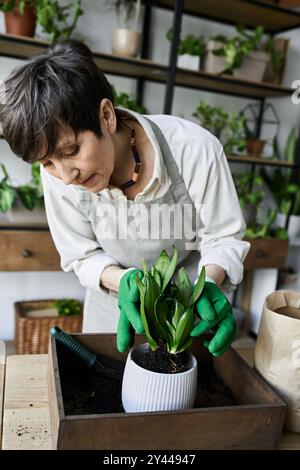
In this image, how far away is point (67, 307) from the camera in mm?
2400

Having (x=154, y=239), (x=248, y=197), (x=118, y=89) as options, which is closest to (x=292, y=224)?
(x=248, y=197)

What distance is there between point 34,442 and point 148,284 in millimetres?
304

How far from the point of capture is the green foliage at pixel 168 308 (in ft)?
2.21

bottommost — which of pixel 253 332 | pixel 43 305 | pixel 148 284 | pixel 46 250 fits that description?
pixel 253 332

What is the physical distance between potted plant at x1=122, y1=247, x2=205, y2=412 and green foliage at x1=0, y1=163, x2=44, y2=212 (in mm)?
1496

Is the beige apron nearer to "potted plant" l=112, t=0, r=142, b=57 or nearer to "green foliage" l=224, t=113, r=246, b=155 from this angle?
"potted plant" l=112, t=0, r=142, b=57

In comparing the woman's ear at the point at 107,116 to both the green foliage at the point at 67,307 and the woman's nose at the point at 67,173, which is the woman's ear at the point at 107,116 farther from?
the green foliage at the point at 67,307

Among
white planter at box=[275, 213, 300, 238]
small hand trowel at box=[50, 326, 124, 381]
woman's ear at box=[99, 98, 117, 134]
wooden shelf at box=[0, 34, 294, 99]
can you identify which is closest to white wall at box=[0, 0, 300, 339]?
wooden shelf at box=[0, 34, 294, 99]

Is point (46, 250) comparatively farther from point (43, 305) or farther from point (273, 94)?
point (273, 94)

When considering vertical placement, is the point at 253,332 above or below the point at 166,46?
below

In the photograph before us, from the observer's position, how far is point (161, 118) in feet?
3.59

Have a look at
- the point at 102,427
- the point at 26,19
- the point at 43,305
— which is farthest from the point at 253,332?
the point at 102,427

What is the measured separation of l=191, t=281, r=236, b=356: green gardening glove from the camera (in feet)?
2.29

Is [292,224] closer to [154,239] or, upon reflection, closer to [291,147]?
[291,147]
